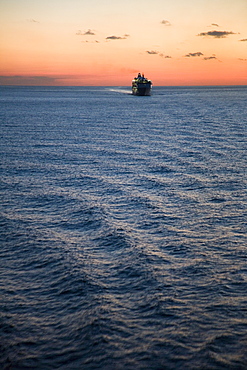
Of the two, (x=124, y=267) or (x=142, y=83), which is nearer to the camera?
(x=124, y=267)

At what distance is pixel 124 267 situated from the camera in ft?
48.3

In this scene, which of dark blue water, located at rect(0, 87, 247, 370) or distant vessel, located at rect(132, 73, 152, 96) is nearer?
dark blue water, located at rect(0, 87, 247, 370)

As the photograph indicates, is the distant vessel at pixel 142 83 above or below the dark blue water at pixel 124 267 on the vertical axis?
above

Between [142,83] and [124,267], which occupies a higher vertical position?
[142,83]

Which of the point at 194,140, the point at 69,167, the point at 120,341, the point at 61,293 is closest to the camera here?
the point at 120,341

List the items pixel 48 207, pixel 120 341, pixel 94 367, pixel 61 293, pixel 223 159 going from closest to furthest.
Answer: pixel 94 367, pixel 120 341, pixel 61 293, pixel 48 207, pixel 223 159

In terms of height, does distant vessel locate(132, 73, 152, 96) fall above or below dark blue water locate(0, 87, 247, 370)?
above

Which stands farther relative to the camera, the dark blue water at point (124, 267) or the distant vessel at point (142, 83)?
the distant vessel at point (142, 83)

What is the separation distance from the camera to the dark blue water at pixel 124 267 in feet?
33.7

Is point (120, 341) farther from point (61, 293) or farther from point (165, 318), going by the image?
point (61, 293)

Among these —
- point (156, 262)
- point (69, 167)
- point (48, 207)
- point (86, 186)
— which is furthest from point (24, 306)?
point (69, 167)

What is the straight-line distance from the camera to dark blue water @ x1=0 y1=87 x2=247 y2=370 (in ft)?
33.7

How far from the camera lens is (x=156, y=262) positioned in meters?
15.1

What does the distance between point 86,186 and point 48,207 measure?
510 cm
